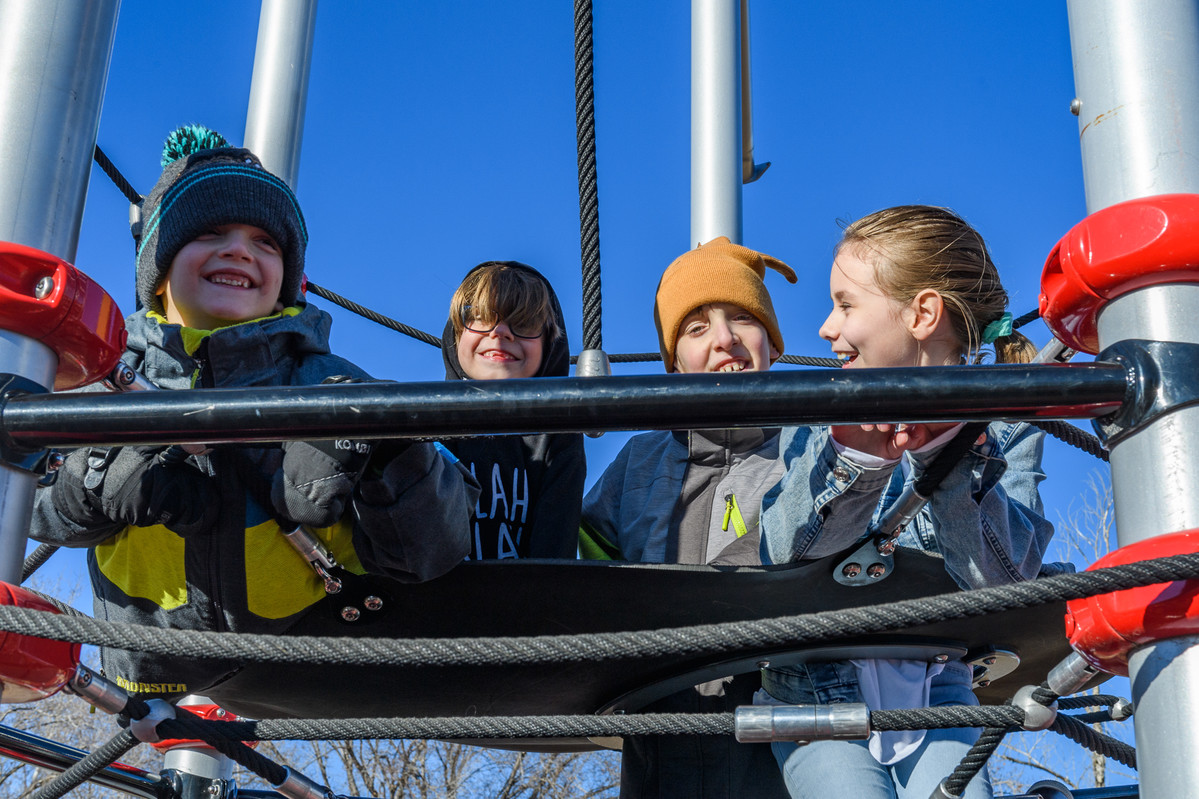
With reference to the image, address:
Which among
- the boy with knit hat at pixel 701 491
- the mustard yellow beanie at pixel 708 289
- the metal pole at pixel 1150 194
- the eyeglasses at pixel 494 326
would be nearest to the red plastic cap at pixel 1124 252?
the metal pole at pixel 1150 194

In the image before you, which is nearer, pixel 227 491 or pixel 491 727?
pixel 491 727

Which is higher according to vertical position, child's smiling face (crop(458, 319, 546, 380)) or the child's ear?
child's smiling face (crop(458, 319, 546, 380))

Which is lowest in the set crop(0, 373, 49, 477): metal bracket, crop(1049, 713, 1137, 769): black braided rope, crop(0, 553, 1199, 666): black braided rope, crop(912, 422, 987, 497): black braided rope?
crop(0, 553, 1199, 666): black braided rope

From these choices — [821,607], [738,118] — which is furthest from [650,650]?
[738,118]

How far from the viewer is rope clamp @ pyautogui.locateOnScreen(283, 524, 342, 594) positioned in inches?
56.2

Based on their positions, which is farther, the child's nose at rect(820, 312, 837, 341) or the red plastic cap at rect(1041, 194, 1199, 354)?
the child's nose at rect(820, 312, 837, 341)

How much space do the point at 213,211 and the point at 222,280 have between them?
0.34 ft

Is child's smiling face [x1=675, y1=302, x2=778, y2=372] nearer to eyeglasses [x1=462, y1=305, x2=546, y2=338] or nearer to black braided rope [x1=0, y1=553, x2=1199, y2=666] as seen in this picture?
eyeglasses [x1=462, y1=305, x2=546, y2=338]

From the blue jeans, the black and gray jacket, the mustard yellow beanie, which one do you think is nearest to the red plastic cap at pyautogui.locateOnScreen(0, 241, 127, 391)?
the black and gray jacket

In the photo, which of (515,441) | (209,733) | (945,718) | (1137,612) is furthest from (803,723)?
(515,441)

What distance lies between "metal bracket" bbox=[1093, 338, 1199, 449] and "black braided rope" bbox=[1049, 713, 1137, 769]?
0.81m

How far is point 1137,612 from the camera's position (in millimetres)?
765

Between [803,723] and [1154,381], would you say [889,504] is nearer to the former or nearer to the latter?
[803,723]

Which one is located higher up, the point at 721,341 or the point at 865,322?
the point at 721,341
